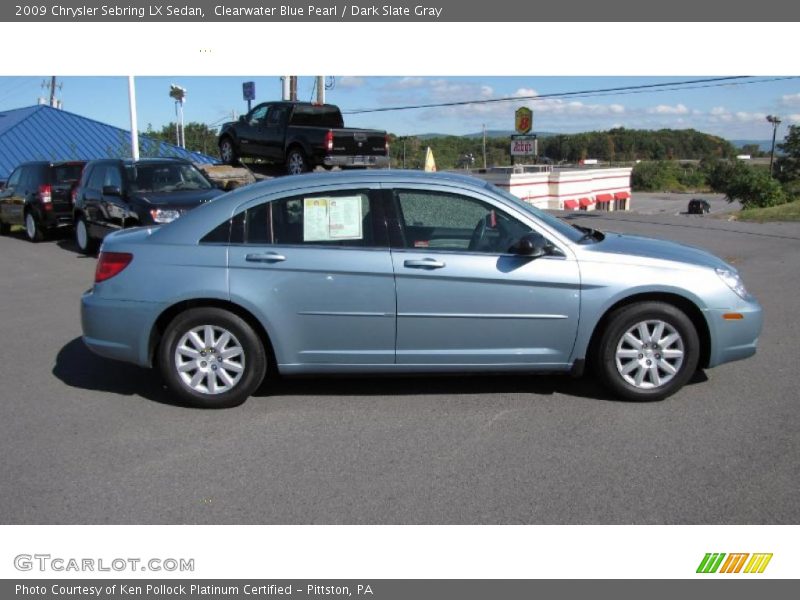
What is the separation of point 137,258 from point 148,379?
4.03 ft

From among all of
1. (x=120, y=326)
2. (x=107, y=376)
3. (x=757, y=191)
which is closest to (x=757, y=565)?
(x=120, y=326)

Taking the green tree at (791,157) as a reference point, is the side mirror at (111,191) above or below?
below

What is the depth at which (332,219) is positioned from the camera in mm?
5410

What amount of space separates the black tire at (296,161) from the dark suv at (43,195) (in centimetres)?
461

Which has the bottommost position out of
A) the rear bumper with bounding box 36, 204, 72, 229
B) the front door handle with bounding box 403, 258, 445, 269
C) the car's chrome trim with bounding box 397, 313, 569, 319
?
the car's chrome trim with bounding box 397, 313, 569, 319

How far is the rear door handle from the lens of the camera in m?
5.29

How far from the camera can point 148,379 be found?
618 centimetres

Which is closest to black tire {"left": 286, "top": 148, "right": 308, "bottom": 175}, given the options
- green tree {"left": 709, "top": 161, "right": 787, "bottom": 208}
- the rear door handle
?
the rear door handle

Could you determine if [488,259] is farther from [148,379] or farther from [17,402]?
[17,402]

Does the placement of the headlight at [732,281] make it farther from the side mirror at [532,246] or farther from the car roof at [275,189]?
the car roof at [275,189]

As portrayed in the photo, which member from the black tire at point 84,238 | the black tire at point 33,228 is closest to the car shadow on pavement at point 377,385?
the black tire at point 84,238

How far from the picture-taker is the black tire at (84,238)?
1373 cm

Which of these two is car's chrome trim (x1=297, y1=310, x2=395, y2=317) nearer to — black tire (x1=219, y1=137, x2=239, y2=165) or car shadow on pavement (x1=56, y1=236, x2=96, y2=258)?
car shadow on pavement (x1=56, y1=236, x2=96, y2=258)

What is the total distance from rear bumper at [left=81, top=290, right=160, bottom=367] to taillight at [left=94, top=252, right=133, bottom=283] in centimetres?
17
